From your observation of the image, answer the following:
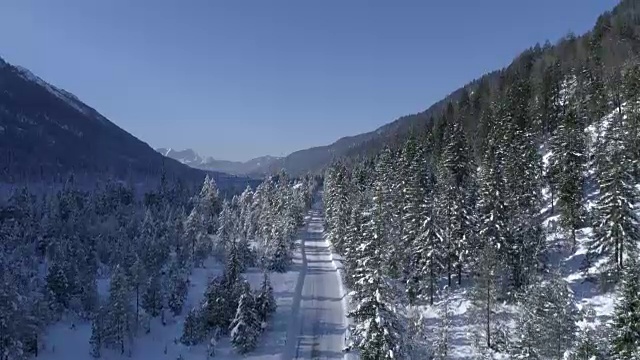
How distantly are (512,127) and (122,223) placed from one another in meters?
90.6

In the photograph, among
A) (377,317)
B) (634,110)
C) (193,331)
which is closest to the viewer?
(377,317)

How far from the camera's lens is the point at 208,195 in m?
126

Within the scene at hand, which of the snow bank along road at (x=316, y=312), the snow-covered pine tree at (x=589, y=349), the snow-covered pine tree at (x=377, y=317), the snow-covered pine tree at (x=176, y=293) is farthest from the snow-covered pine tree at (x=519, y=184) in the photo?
the snow-covered pine tree at (x=176, y=293)

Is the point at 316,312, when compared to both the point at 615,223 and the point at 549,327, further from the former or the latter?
the point at 549,327

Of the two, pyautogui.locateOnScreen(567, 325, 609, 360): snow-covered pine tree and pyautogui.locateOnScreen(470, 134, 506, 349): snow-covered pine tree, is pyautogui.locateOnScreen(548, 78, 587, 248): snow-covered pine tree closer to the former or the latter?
pyautogui.locateOnScreen(470, 134, 506, 349): snow-covered pine tree

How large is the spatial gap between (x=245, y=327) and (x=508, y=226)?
32.0m

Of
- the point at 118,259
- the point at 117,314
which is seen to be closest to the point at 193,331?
the point at 117,314

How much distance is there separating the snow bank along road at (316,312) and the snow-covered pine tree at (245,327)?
4.14m

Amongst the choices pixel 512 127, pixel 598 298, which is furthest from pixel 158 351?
pixel 512 127

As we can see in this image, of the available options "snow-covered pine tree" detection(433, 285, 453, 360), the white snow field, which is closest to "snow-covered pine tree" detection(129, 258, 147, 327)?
the white snow field

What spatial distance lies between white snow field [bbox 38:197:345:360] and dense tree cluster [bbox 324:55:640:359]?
796 centimetres

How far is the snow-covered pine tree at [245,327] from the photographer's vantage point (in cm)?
5290

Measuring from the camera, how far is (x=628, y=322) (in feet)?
91.3

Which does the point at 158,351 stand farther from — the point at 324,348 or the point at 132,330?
the point at 324,348
